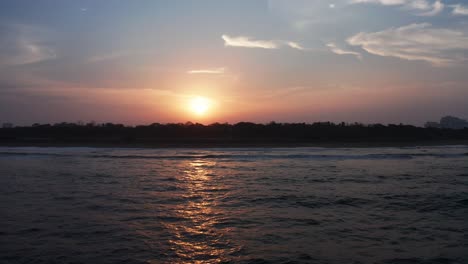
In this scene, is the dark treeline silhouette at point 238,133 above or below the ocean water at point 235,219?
above

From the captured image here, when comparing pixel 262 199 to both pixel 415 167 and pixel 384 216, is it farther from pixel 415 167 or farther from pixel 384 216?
pixel 415 167

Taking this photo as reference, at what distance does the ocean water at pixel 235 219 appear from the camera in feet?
23.3

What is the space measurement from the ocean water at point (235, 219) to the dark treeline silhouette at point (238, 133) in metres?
30.5

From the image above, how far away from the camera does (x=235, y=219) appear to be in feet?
31.2

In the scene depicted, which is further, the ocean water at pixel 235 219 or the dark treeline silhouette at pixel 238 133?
the dark treeline silhouette at pixel 238 133

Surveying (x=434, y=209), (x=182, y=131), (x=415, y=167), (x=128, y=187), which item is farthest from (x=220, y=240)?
(x=182, y=131)

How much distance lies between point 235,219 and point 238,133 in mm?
42821

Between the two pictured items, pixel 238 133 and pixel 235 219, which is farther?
pixel 238 133

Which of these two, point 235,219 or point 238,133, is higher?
point 238,133

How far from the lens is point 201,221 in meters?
9.37

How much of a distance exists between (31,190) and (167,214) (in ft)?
21.3

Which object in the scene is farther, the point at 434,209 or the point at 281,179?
the point at 281,179

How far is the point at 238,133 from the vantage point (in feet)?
172

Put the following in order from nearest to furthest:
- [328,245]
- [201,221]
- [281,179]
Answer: [328,245], [201,221], [281,179]
